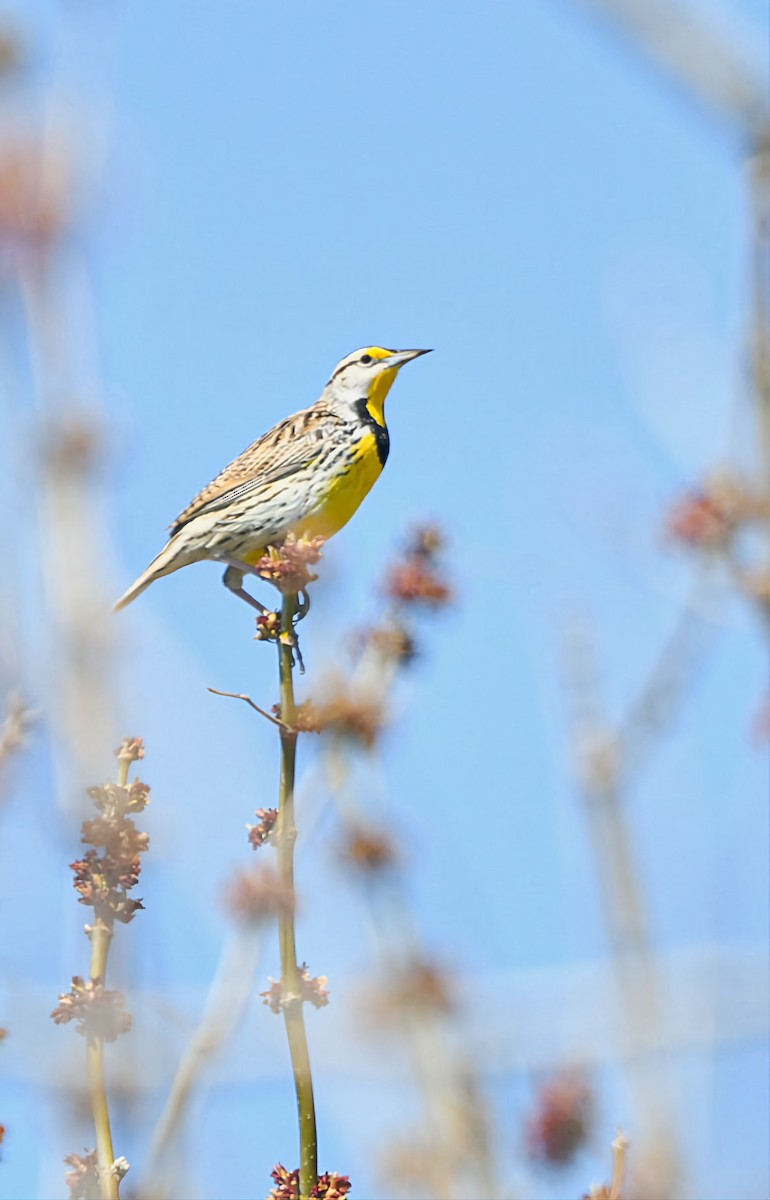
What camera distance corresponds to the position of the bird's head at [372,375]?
297 inches

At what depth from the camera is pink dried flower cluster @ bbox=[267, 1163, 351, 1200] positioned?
2234 mm

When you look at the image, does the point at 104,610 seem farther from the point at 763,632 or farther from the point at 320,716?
the point at 763,632

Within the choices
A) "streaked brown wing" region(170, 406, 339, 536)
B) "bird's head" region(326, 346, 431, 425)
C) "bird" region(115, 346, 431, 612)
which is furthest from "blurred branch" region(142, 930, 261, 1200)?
"bird's head" region(326, 346, 431, 425)

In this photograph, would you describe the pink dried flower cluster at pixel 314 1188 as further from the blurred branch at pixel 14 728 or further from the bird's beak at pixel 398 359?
the bird's beak at pixel 398 359

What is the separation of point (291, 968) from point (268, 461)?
484cm

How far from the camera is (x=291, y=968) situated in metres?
2.36

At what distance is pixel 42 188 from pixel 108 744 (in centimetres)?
146

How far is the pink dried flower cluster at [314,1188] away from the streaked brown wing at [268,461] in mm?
4634

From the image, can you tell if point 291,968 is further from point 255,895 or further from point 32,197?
point 32,197

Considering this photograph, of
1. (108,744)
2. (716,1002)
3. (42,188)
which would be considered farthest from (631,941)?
(42,188)

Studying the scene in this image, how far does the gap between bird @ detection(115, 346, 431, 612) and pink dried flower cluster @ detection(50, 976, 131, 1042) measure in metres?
3.96

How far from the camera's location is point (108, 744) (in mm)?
3062

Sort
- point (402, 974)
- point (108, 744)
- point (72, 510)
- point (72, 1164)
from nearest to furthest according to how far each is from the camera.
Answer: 1. point (72, 1164)
2. point (402, 974)
3. point (108, 744)
4. point (72, 510)

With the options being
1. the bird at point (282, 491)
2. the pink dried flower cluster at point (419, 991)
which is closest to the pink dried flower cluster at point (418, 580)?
the pink dried flower cluster at point (419, 991)
